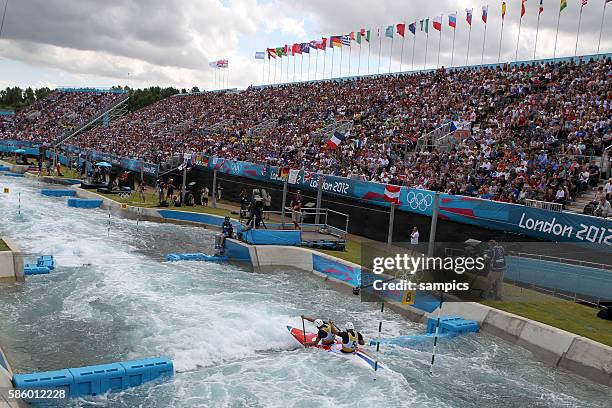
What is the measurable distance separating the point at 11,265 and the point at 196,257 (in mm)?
8088

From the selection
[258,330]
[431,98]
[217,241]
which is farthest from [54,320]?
[431,98]

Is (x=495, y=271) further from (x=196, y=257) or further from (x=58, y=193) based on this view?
(x=58, y=193)

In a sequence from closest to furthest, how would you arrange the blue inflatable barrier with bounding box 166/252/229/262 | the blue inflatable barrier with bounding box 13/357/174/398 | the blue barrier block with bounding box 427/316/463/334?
the blue inflatable barrier with bounding box 13/357/174/398, the blue barrier block with bounding box 427/316/463/334, the blue inflatable barrier with bounding box 166/252/229/262

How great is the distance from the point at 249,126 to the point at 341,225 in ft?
84.0

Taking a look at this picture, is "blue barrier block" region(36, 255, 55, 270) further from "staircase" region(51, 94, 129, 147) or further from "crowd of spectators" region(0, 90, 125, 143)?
"crowd of spectators" region(0, 90, 125, 143)

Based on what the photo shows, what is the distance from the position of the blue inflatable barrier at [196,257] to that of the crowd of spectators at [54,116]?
64734 mm

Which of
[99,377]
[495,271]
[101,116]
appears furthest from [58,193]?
[101,116]

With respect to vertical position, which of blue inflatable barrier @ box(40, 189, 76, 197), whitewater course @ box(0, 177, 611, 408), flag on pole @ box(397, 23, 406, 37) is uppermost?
flag on pole @ box(397, 23, 406, 37)

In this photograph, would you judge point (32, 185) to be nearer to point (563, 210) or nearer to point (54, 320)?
point (54, 320)

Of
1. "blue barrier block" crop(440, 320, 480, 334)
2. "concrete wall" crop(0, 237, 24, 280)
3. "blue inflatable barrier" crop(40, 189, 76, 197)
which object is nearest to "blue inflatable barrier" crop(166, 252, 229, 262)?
"concrete wall" crop(0, 237, 24, 280)

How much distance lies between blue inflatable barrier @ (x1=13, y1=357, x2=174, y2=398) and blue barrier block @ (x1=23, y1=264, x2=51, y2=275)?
10.4 metres

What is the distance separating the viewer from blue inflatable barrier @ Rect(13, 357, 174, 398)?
39.1 ft

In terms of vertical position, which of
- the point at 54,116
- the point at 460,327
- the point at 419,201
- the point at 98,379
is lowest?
the point at 98,379

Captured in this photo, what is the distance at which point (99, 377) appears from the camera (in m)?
12.5
